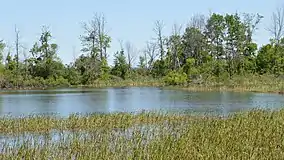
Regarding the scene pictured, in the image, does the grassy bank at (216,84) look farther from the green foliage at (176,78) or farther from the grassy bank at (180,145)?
the grassy bank at (180,145)

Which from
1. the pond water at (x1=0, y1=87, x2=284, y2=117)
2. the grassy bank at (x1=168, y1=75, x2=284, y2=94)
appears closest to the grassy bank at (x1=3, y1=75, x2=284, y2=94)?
the grassy bank at (x1=168, y1=75, x2=284, y2=94)

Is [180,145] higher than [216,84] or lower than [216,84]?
lower

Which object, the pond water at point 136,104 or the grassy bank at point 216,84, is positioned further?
the grassy bank at point 216,84

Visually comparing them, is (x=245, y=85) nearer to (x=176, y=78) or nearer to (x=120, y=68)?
(x=176, y=78)

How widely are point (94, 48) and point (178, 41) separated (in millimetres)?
12705

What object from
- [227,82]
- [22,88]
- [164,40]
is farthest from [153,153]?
[164,40]

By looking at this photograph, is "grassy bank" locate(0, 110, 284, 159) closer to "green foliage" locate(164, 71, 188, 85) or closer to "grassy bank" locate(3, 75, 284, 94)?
"grassy bank" locate(3, 75, 284, 94)

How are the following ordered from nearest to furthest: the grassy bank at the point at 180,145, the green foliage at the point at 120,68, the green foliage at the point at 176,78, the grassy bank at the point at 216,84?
the grassy bank at the point at 180,145, the grassy bank at the point at 216,84, the green foliage at the point at 176,78, the green foliage at the point at 120,68

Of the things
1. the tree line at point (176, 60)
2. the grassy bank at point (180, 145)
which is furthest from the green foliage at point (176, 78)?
the grassy bank at point (180, 145)

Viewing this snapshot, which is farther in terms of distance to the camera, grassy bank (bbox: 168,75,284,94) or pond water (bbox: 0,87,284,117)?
grassy bank (bbox: 168,75,284,94)

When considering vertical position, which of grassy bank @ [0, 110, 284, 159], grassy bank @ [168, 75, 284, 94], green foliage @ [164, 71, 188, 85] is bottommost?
grassy bank @ [0, 110, 284, 159]

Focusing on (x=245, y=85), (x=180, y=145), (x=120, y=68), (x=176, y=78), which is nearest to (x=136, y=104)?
(x=180, y=145)

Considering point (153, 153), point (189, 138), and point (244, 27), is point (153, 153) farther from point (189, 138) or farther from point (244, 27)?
point (244, 27)

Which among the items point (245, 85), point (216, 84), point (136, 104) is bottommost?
point (136, 104)
